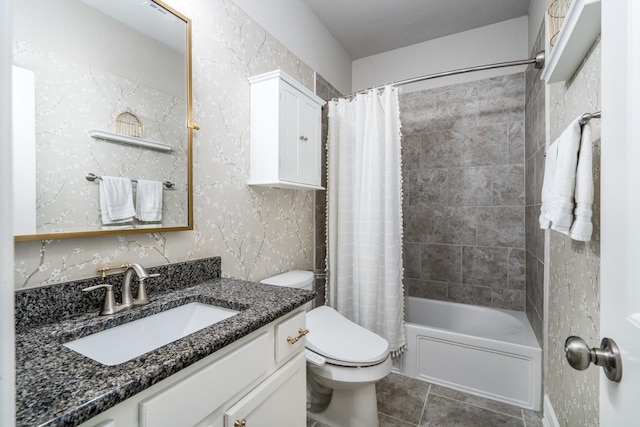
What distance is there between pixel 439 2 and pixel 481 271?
211cm

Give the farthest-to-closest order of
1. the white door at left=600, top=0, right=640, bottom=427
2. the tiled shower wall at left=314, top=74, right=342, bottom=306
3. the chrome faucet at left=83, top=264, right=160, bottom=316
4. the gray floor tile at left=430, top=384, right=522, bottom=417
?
1. the tiled shower wall at left=314, top=74, right=342, bottom=306
2. the gray floor tile at left=430, top=384, right=522, bottom=417
3. the chrome faucet at left=83, top=264, right=160, bottom=316
4. the white door at left=600, top=0, right=640, bottom=427

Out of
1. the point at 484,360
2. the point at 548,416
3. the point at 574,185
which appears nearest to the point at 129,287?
the point at 574,185

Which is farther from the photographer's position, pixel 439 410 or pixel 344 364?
pixel 439 410

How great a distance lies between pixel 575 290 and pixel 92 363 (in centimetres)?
160

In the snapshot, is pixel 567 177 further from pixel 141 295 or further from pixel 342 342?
pixel 141 295

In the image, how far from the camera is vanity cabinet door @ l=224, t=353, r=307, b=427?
84 centimetres

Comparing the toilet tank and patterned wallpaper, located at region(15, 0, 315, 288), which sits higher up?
patterned wallpaper, located at region(15, 0, 315, 288)

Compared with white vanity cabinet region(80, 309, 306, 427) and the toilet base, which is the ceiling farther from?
the toilet base

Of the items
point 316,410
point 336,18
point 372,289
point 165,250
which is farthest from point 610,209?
point 336,18

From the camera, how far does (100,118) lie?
39.2 inches

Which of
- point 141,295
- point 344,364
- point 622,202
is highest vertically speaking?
point 622,202

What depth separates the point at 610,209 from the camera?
1.62ft

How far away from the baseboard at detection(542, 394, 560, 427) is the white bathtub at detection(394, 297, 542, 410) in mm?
91

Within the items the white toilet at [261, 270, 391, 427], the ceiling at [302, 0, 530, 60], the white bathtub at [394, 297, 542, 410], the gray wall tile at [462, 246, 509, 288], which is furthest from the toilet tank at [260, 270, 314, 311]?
the ceiling at [302, 0, 530, 60]
